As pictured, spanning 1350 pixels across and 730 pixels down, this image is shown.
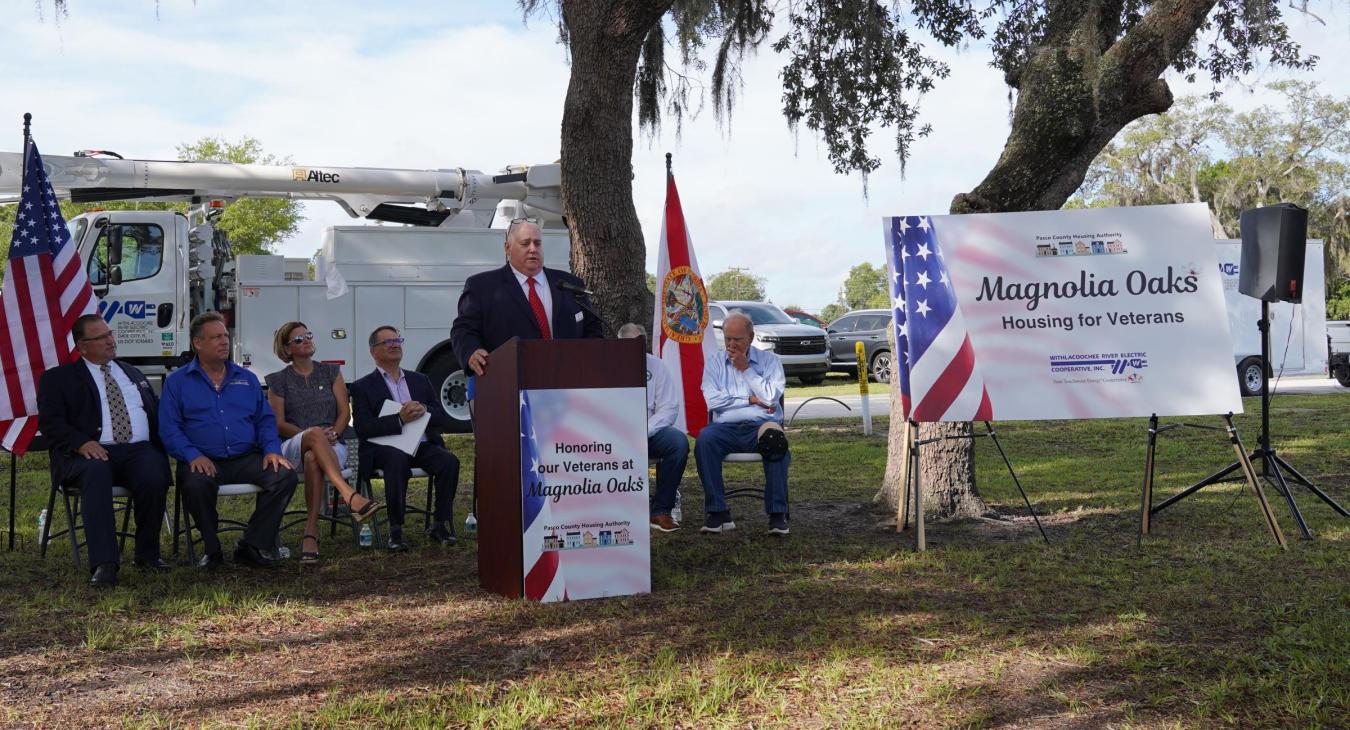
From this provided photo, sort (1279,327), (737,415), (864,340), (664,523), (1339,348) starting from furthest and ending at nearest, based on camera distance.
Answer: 1. (864,340)
2. (1339,348)
3. (1279,327)
4. (737,415)
5. (664,523)

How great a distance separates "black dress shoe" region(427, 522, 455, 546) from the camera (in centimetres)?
681

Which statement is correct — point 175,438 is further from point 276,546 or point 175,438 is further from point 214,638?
point 214,638

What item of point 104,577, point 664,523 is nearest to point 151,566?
point 104,577

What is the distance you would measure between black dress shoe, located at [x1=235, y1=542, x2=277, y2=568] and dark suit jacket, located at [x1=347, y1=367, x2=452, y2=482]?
817mm

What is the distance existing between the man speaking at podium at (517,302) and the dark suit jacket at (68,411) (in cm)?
179

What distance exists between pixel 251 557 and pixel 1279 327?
18170 mm

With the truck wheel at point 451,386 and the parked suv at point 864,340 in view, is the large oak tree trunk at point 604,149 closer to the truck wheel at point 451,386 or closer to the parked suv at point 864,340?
the truck wheel at point 451,386

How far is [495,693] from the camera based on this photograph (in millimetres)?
3848

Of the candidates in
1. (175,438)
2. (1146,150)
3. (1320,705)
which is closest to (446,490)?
(175,438)

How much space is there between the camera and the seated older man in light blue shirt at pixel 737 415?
Result: 22.4 feet

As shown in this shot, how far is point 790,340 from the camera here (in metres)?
22.5

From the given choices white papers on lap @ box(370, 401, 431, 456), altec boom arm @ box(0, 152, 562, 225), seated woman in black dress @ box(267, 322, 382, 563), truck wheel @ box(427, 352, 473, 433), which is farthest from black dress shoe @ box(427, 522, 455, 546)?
altec boom arm @ box(0, 152, 562, 225)

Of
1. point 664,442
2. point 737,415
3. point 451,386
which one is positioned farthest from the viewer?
point 451,386

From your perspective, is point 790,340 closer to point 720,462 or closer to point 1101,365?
point 720,462
